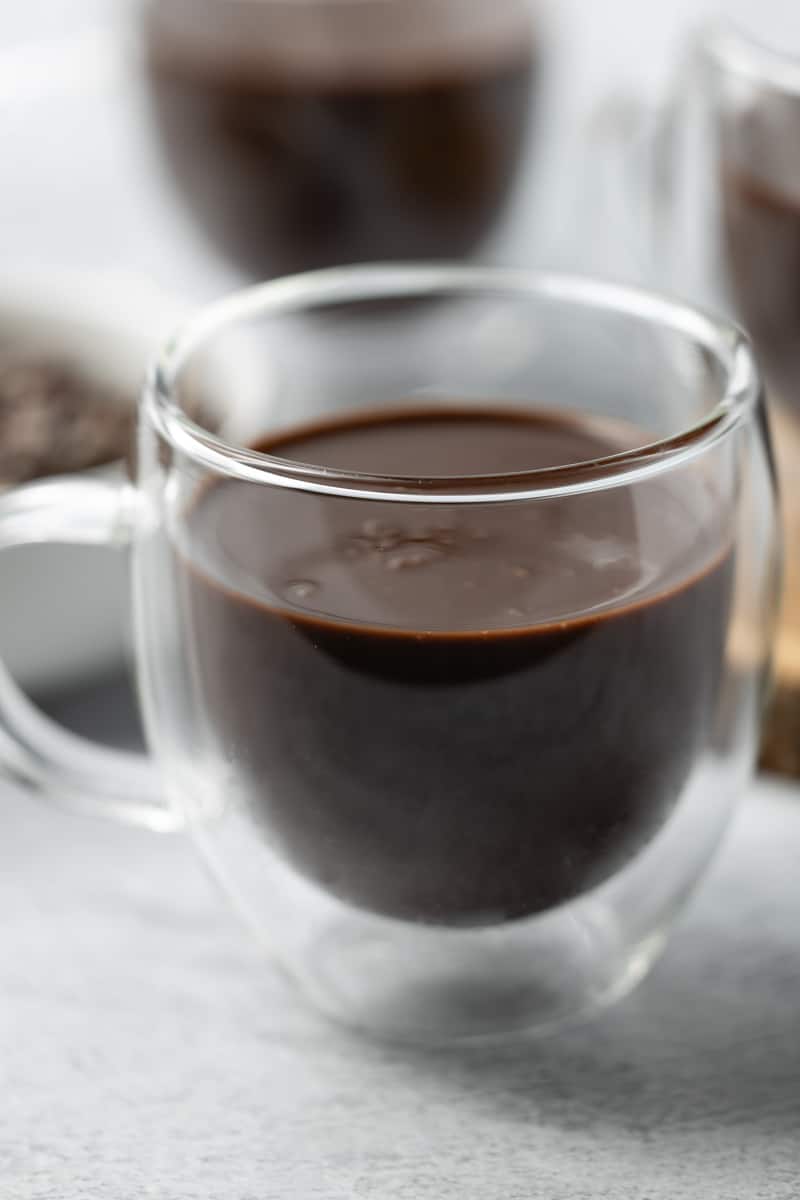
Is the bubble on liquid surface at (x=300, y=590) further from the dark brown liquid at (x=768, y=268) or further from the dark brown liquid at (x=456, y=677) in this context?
the dark brown liquid at (x=768, y=268)

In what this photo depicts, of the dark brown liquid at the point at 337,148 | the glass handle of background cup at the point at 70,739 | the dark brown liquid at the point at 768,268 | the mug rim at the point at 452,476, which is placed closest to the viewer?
the mug rim at the point at 452,476

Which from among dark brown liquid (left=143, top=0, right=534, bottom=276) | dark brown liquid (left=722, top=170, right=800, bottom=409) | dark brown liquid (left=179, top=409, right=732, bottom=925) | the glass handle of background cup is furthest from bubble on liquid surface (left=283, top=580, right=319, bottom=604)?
dark brown liquid (left=143, top=0, right=534, bottom=276)

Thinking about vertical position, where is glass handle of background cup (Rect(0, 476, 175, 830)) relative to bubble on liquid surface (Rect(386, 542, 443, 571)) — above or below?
below

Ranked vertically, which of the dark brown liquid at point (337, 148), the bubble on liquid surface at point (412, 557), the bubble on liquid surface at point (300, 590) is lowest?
the dark brown liquid at point (337, 148)

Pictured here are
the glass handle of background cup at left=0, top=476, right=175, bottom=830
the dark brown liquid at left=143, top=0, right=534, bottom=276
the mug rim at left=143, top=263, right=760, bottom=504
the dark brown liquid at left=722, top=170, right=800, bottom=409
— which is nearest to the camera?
the mug rim at left=143, top=263, right=760, bottom=504

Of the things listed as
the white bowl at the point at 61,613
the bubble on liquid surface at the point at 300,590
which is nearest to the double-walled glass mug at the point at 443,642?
the bubble on liquid surface at the point at 300,590

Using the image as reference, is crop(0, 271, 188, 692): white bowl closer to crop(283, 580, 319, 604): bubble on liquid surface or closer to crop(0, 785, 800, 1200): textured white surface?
crop(0, 785, 800, 1200): textured white surface

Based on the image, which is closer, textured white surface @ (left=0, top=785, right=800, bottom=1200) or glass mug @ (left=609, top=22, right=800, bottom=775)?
textured white surface @ (left=0, top=785, right=800, bottom=1200)
